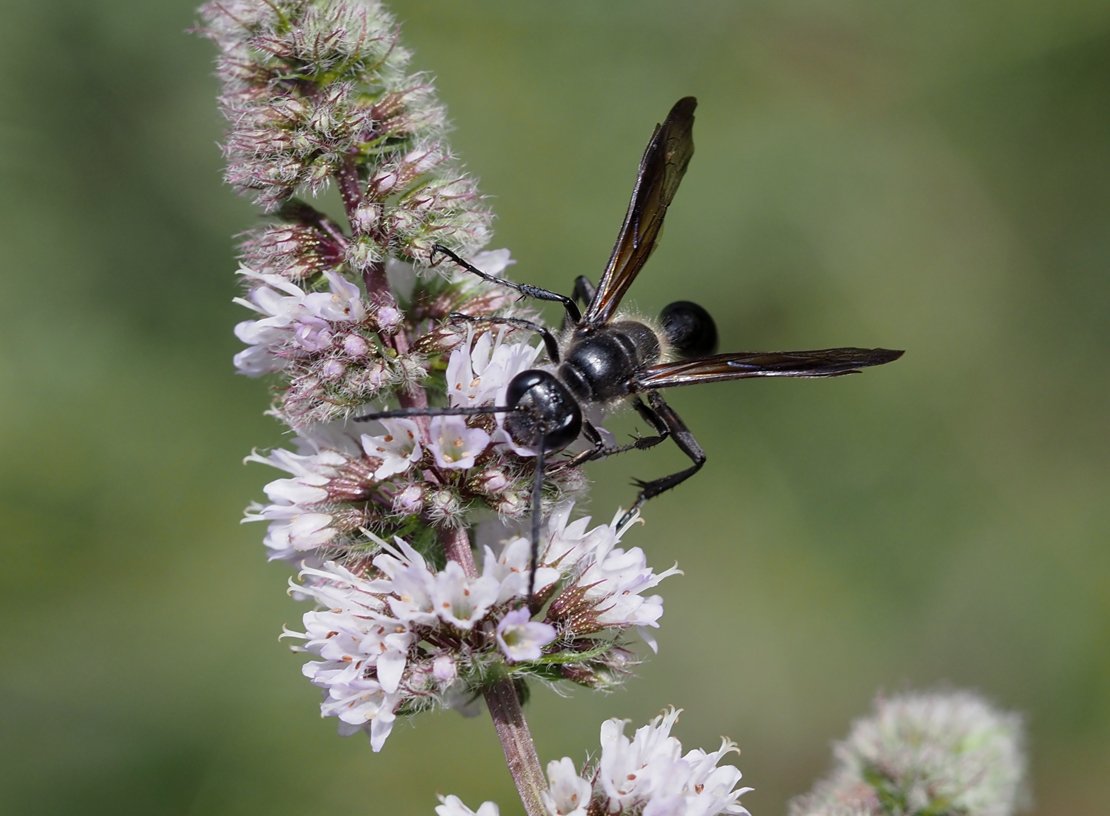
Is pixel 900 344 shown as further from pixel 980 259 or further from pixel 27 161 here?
pixel 27 161

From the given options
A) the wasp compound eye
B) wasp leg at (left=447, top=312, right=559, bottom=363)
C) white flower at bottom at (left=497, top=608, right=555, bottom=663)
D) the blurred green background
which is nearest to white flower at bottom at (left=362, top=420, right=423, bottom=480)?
wasp leg at (left=447, top=312, right=559, bottom=363)

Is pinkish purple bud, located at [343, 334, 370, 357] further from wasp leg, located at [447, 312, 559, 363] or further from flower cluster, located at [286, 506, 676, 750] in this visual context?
flower cluster, located at [286, 506, 676, 750]

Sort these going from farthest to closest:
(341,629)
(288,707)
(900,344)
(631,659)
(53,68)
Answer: (900,344) → (53,68) → (288,707) → (631,659) → (341,629)

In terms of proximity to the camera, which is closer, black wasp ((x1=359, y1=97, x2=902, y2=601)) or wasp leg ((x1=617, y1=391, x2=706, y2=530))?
black wasp ((x1=359, y1=97, x2=902, y2=601))

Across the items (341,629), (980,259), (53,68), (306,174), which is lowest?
(341,629)

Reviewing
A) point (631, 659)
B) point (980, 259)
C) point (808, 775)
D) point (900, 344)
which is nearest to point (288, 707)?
point (808, 775)

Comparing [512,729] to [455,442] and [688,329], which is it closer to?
[455,442]
